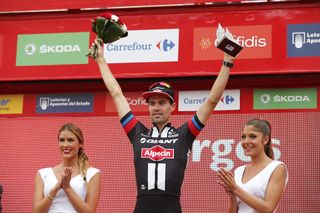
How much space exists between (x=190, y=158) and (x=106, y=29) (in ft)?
7.53

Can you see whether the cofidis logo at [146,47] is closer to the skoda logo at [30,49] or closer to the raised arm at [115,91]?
the skoda logo at [30,49]

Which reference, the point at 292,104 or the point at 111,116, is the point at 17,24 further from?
the point at 292,104

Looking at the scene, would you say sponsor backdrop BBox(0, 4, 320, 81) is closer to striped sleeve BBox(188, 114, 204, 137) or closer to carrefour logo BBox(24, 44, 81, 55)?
carrefour logo BBox(24, 44, 81, 55)

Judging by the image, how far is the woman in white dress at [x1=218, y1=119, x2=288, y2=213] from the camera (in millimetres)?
4102

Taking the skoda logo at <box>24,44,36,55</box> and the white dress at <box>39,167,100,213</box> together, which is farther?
the skoda logo at <box>24,44,36,55</box>

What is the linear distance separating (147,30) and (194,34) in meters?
0.49

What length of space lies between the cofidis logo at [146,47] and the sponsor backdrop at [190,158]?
2.13 ft

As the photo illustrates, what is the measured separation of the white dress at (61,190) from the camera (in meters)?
4.65

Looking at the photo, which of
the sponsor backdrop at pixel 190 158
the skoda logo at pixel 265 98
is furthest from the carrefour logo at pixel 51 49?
the skoda logo at pixel 265 98

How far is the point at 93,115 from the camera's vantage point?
729 cm

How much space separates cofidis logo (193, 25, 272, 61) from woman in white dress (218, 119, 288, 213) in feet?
8.79

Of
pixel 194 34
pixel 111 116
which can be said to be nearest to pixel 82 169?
pixel 111 116

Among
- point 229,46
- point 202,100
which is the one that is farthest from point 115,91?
point 202,100

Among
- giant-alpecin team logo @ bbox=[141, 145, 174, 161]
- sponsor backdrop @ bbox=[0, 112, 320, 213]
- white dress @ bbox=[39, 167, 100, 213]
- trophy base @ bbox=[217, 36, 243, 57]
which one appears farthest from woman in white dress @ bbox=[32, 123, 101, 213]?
sponsor backdrop @ bbox=[0, 112, 320, 213]
